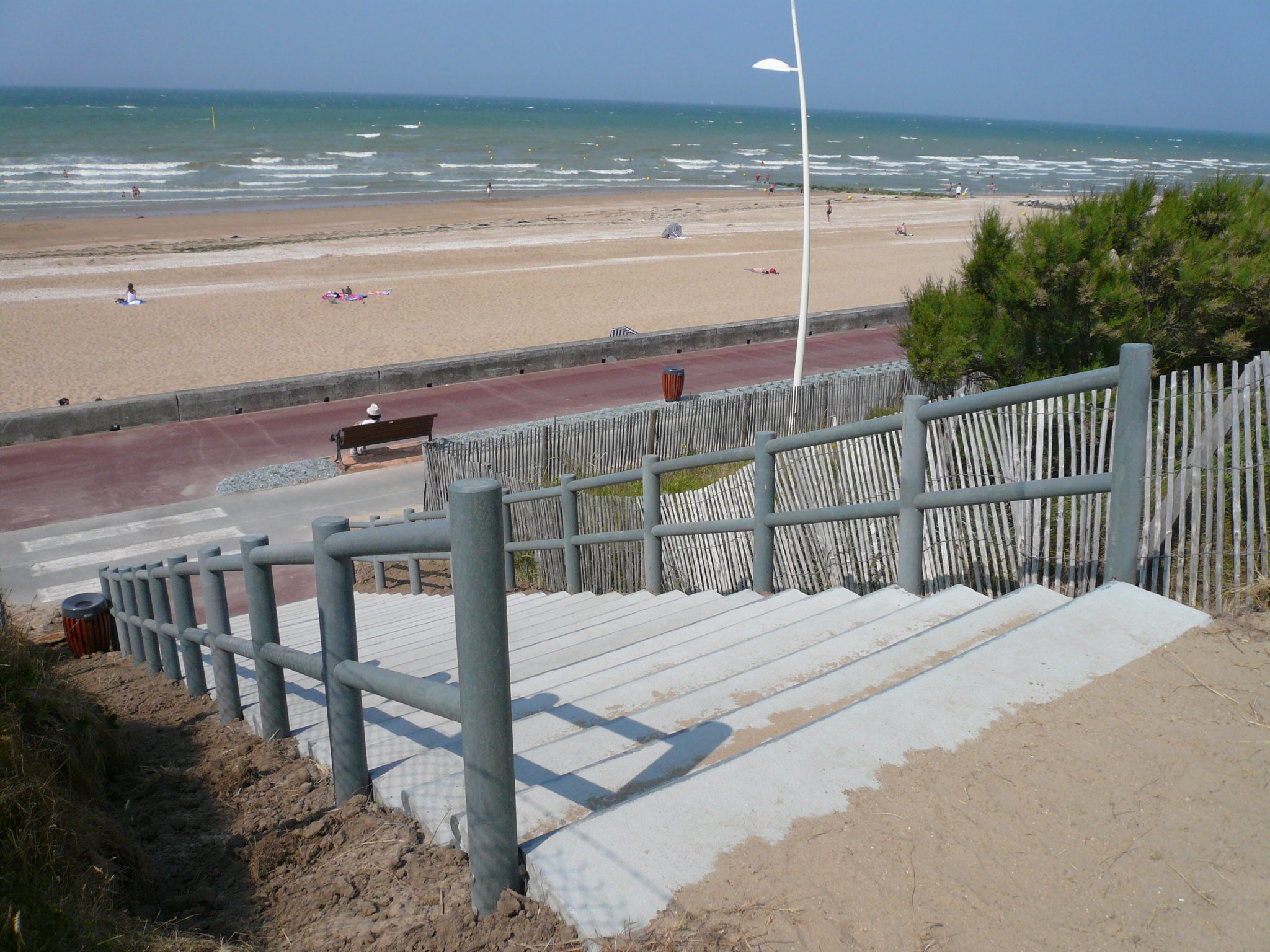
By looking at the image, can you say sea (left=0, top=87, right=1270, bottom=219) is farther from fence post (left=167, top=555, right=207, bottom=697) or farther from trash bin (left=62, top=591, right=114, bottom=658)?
fence post (left=167, top=555, right=207, bottom=697)

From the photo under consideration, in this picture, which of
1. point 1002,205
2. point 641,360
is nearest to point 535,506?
point 641,360

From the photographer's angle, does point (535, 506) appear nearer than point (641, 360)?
Yes

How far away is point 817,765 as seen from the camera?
281cm

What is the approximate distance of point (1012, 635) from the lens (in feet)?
11.8

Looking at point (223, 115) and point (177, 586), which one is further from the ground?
point (223, 115)

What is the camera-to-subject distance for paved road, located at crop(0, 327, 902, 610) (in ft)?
42.3

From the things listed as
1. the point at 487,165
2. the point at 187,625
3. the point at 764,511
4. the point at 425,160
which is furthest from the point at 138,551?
the point at 425,160

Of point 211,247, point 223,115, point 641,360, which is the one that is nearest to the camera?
point 641,360

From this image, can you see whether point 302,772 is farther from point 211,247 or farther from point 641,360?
point 211,247

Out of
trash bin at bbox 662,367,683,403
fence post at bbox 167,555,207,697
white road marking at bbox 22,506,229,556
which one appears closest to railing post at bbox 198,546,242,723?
fence post at bbox 167,555,207,697

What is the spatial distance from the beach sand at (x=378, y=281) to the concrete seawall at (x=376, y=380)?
2357mm

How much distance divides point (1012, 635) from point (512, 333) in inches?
908

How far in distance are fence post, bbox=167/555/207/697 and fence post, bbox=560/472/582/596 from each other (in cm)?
345

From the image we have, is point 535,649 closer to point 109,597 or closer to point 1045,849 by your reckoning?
point 1045,849
